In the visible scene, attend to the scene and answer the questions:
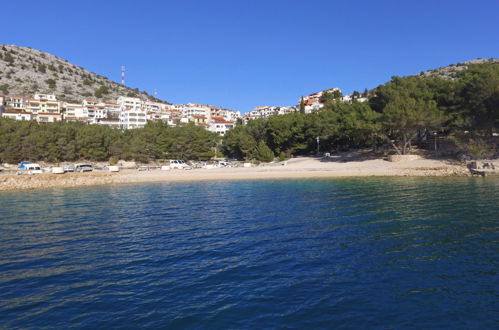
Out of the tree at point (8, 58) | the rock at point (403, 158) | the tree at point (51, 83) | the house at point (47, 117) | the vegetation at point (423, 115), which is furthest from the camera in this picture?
the tree at point (8, 58)

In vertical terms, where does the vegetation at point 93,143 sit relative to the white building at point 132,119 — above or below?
below

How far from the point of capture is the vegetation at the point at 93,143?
72.1m

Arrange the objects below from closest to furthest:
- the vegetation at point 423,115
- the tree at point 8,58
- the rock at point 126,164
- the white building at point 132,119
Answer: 1. the vegetation at point 423,115
2. the rock at point 126,164
3. the white building at point 132,119
4. the tree at point 8,58

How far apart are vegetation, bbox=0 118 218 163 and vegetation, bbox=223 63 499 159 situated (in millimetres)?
26041

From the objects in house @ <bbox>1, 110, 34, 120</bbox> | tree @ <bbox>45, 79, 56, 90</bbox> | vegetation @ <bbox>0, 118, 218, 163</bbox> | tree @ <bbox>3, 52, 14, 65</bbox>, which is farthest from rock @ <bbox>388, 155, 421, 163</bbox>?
tree @ <bbox>3, 52, 14, 65</bbox>

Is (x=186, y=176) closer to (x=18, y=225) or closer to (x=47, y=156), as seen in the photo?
(x=18, y=225)

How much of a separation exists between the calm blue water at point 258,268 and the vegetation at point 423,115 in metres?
30.5

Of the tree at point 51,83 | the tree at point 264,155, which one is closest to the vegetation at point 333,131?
the tree at point 264,155

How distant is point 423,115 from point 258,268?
4664cm

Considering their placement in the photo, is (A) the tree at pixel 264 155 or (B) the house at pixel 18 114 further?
(B) the house at pixel 18 114

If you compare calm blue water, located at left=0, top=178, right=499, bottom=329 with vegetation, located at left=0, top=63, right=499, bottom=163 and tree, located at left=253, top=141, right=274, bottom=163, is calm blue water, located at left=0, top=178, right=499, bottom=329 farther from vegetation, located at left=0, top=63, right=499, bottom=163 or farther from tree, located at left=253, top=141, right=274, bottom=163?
tree, located at left=253, top=141, right=274, bottom=163

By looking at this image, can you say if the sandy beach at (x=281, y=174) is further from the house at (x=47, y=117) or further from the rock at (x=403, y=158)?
the house at (x=47, y=117)

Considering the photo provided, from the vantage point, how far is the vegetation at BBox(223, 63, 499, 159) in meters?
47.6

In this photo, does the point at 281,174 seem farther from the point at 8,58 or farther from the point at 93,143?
the point at 8,58
